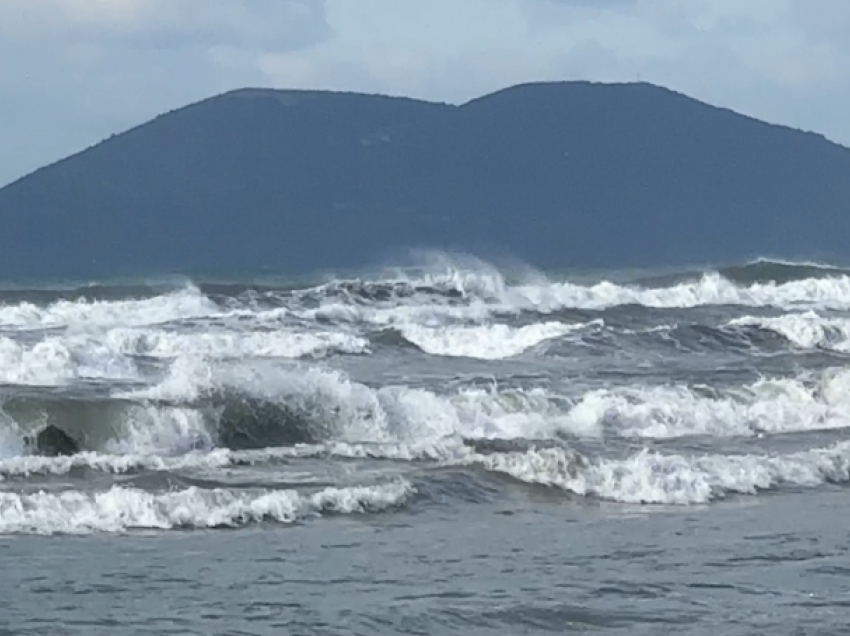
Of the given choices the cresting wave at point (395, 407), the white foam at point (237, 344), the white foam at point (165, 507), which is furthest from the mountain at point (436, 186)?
the white foam at point (165, 507)

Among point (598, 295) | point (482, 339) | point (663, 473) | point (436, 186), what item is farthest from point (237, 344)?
point (436, 186)

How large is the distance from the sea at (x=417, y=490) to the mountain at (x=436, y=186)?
87011mm

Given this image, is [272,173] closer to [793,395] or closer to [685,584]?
[793,395]

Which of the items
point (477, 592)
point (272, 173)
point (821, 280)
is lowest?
point (477, 592)

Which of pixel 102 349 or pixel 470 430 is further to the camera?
pixel 102 349

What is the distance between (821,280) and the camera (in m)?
52.3

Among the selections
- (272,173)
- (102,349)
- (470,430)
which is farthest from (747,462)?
(272,173)

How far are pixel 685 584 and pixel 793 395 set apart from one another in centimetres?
1194

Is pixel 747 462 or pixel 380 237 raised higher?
pixel 380 237

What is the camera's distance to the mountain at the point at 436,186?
121688 millimetres

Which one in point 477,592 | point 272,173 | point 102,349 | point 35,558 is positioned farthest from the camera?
point 272,173

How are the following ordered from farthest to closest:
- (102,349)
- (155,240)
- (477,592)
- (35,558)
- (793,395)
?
1. (155,240)
2. (102,349)
3. (793,395)
4. (35,558)
5. (477,592)

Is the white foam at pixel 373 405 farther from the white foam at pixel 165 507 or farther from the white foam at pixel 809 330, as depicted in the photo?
Answer: the white foam at pixel 809 330

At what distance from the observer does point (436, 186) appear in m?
134
